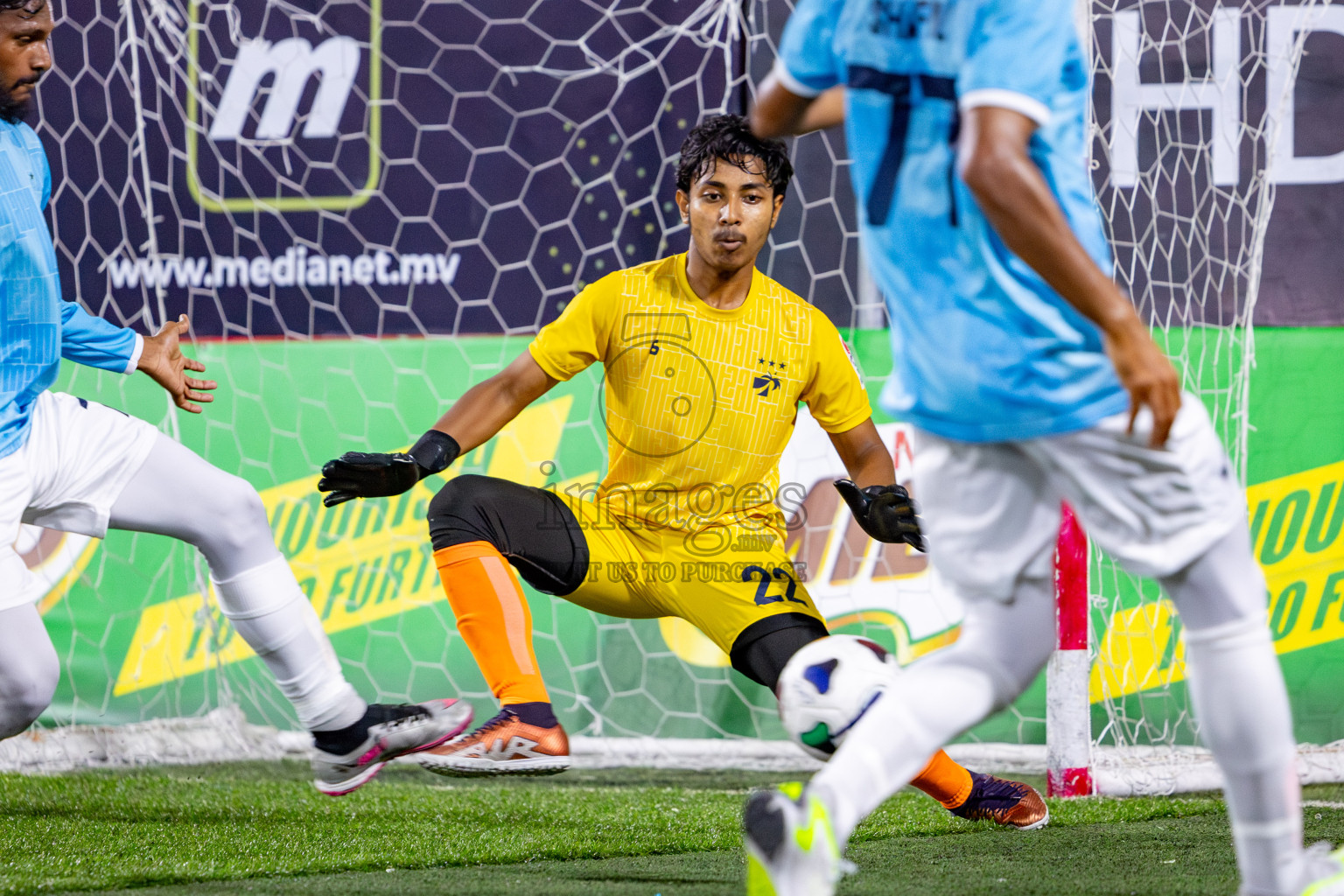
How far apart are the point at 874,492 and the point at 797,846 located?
1320 millimetres

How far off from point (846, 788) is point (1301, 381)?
3163 mm

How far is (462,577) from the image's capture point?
2.82 metres

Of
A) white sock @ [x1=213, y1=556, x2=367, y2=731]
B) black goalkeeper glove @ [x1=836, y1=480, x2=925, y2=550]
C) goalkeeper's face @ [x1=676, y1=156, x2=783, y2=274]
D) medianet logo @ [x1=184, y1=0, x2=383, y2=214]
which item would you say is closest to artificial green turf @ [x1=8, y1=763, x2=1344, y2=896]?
white sock @ [x1=213, y1=556, x2=367, y2=731]

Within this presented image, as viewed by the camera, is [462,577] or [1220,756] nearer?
[1220,756]

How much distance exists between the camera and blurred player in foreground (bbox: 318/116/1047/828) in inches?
111

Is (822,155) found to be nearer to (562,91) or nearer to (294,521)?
(562,91)

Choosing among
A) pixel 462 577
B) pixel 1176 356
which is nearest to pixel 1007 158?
pixel 462 577

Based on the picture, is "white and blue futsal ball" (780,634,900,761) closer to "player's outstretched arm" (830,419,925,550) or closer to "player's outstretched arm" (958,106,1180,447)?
"player's outstretched arm" (830,419,925,550)

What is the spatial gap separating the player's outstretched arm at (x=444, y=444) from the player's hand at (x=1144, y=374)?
151 cm

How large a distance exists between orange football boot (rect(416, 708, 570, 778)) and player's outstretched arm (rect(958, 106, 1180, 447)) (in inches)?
57.2

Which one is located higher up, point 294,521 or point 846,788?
point 846,788

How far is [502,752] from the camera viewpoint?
2.60m

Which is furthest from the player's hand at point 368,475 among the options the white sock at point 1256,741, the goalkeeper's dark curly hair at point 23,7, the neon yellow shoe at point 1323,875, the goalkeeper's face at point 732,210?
the neon yellow shoe at point 1323,875

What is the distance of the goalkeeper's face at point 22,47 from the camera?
2.50 metres
